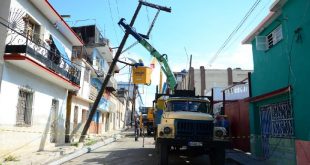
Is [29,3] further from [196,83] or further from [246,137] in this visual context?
[196,83]

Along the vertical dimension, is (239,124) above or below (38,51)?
below

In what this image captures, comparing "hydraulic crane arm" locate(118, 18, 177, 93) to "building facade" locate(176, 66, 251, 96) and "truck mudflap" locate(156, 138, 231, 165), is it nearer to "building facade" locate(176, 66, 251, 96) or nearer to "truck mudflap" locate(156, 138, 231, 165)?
"truck mudflap" locate(156, 138, 231, 165)

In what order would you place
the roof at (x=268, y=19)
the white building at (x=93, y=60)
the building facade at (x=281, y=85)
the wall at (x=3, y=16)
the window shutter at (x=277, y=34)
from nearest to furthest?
the building facade at (x=281, y=85), the roof at (x=268, y=19), the wall at (x=3, y=16), the window shutter at (x=277, y=34), the white building at (x=93, y=60)

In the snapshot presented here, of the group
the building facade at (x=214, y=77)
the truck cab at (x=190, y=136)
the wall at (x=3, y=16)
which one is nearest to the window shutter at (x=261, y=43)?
the truck cab at (x=190, y=136)

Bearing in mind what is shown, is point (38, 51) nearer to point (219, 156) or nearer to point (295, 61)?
point (219, 156)

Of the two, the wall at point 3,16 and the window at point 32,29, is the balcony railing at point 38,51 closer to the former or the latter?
the window at point 32,29

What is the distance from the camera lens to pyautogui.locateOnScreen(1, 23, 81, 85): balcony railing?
39.1 ft

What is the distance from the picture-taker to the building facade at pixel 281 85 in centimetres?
976

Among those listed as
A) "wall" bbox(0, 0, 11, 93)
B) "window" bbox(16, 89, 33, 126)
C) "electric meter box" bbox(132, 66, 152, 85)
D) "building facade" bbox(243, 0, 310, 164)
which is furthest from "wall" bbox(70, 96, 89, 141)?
"building facade" bbox(243, 0, 310, 164)

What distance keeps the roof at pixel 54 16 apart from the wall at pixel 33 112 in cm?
329

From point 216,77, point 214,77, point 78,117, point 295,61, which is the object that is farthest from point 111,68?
point 216,77

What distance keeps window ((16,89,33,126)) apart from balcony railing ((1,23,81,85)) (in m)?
1.59

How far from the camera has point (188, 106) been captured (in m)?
12.6

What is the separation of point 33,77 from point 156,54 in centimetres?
797
